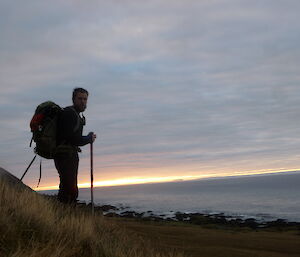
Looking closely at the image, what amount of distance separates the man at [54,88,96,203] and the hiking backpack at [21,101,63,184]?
0.14 meters

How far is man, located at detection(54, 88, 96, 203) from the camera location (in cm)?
629

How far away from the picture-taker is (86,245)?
17.2ft

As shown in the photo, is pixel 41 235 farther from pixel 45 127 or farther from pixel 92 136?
pixel 92 136

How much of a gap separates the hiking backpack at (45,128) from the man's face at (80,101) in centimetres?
38

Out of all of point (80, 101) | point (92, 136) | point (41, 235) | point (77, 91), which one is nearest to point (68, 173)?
point (92, 136)

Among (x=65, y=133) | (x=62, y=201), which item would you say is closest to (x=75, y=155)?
(x=65, y=133)

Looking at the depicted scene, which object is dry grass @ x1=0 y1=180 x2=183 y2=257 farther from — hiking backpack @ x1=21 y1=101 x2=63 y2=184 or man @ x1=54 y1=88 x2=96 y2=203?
hiking backpack @ x1=21 y1=101 x2=63 y2=184

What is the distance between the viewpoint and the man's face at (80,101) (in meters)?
6.52

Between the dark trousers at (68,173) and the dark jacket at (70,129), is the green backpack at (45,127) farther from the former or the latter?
the dark trousers at (68,173)

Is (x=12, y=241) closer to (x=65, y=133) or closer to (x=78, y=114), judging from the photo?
(x=65, y=133)

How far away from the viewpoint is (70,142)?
636 cm

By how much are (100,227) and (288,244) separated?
9776 millimetres

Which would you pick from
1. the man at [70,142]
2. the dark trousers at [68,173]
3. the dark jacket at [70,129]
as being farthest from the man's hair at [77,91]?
the dark trousers at [68,173]

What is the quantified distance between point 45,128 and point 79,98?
818 millimetres
